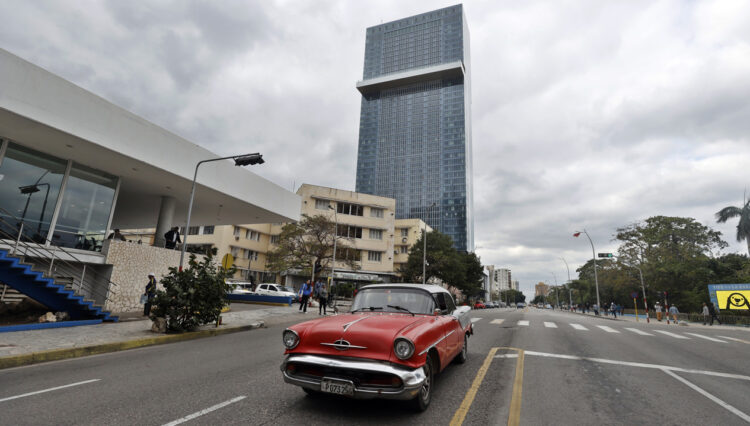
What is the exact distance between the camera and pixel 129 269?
56.2ft

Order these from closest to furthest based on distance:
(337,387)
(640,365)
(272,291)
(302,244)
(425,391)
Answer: (337,387) < (425,391) < (640,365) < (272,291) < (302,244)

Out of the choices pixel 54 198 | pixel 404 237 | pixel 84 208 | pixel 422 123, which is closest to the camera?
pixel 54 198

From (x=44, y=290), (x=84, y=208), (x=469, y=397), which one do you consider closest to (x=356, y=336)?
(x=469, y=397)

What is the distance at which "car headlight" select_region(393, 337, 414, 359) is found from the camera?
12.6ft

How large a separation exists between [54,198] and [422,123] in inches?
5025

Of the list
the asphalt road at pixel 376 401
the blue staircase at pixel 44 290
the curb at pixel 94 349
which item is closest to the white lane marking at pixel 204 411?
the asphalt road at pixel 376 401

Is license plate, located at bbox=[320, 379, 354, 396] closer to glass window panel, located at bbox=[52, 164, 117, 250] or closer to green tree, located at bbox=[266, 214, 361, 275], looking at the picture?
glass window panel, located at bbox=[52, 164, 117, 250]

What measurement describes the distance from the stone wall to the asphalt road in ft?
34.3

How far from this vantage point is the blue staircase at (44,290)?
991 centimetres

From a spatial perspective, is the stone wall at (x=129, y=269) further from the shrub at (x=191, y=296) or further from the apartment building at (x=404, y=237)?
the apartment building at (x=404, y=237)

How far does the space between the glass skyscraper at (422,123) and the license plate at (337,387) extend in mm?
111042

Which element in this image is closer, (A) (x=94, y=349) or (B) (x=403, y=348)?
(B) (x=403, y=348)

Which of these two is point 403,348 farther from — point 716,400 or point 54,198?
point 54,198

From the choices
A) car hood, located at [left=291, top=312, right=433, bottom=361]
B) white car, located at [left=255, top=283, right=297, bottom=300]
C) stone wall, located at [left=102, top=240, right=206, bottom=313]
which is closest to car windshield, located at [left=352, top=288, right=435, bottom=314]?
car hood, located at [left=291, top=312, right=433, bottom=361]
